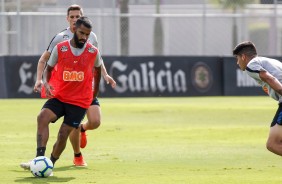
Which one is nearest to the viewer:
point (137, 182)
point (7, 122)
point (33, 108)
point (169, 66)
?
point (137, 182)

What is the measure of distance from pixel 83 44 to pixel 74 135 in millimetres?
1774

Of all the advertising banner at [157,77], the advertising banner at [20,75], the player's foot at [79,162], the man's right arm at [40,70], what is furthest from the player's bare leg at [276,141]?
the advertising banner at [157,77]

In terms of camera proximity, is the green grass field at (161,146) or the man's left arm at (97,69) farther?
the man's left arm at (97,69)

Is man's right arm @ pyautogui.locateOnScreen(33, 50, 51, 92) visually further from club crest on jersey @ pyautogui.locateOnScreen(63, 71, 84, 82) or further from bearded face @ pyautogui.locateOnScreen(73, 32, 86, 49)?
bearded face @ pyautogui.locateOnScreen(73, 32, 86, 49)

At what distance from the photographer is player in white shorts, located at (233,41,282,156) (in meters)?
11.6

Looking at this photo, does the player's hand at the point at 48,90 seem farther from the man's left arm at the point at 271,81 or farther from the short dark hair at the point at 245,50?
the man's left arm at the point at 271,81

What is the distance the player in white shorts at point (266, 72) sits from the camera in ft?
38.2

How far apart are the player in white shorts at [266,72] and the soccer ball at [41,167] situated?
2735 mm

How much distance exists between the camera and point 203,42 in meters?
38.4

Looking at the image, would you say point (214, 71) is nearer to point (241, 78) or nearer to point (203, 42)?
point (241, 78)

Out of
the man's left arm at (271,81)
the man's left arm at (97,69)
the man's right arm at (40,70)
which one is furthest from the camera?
the man's left arm at (97,69)

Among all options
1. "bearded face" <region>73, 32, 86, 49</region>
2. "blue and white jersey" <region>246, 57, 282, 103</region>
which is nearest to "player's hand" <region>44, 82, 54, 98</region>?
"bearded face" <region>73, 32, 86, 49</region>

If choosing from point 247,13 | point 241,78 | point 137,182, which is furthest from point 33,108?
point 137,182

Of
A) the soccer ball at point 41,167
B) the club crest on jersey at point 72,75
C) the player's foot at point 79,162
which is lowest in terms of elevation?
the player's foot at point 79,162
